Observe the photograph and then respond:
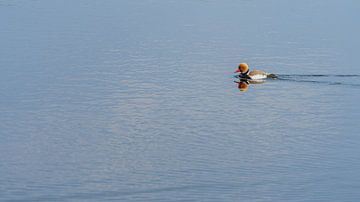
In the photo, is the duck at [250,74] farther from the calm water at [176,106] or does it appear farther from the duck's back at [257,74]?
the calm water at [176,106]

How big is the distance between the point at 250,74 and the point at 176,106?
12.0 ft

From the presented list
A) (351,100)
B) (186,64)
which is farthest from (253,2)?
(351,100)

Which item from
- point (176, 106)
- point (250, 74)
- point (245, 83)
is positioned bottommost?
point (176, 106)

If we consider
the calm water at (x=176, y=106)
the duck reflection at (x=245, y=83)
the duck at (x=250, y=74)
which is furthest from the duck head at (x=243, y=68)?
the calm water at (x=176, y=106)

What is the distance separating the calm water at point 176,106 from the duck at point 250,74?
10.3 inches

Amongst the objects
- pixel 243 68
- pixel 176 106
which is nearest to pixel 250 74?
pixel 243 68

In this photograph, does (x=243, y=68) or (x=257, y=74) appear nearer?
(x=257, y=74)

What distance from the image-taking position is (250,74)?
73.9 ft

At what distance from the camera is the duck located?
73.1 feet

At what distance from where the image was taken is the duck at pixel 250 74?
22281mm

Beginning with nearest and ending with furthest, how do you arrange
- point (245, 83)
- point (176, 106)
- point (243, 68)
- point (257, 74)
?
point (176, 106) < point (257, 74) < point (245, 83) < point (243, 68)

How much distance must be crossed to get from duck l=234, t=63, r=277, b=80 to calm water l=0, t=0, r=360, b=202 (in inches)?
10.3

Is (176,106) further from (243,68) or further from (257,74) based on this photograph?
(243,68)

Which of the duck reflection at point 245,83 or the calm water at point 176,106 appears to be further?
the duck reflection at point 245,83
